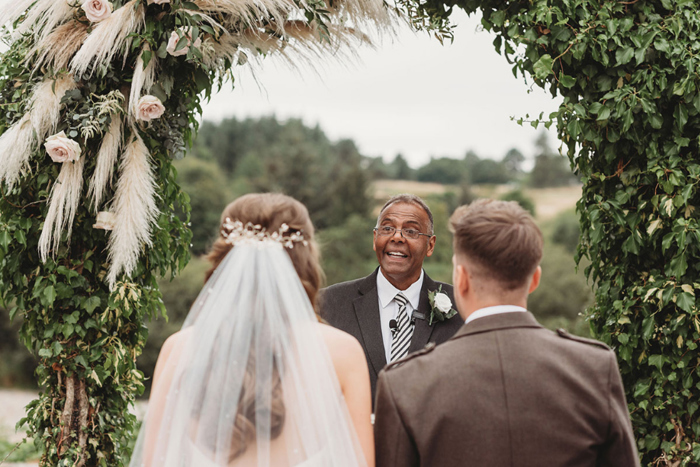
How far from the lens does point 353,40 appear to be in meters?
3.99

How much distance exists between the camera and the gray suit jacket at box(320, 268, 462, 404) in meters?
3.55

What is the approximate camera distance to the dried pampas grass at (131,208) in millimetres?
3578

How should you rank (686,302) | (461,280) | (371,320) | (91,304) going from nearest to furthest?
(461,280) → (686,302) → (371,320) → (91,304)

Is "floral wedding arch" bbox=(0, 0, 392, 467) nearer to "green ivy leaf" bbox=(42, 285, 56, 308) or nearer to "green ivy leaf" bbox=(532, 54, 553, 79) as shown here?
"green ivy leaf" bbox=(42, 285, 56, 308)

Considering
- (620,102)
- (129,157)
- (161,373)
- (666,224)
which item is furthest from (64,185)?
(666,224)

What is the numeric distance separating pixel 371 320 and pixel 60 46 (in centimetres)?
240

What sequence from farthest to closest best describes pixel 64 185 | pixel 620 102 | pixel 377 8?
pixel 377 8 < pixel 64 185 < pixel 620 102

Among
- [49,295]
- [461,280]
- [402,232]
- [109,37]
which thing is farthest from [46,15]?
[461,280]

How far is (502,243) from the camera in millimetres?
1908

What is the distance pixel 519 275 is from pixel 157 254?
274 centimetres

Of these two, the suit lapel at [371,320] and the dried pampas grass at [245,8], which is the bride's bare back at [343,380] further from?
the dried pampas grass at [245,8]

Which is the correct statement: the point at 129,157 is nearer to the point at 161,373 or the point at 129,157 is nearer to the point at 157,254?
the point at 157,254

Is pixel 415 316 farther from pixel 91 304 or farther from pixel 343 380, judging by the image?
pixel 91 304

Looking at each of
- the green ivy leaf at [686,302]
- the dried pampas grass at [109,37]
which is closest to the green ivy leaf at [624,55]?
the green ivy leaf at [686,302]
